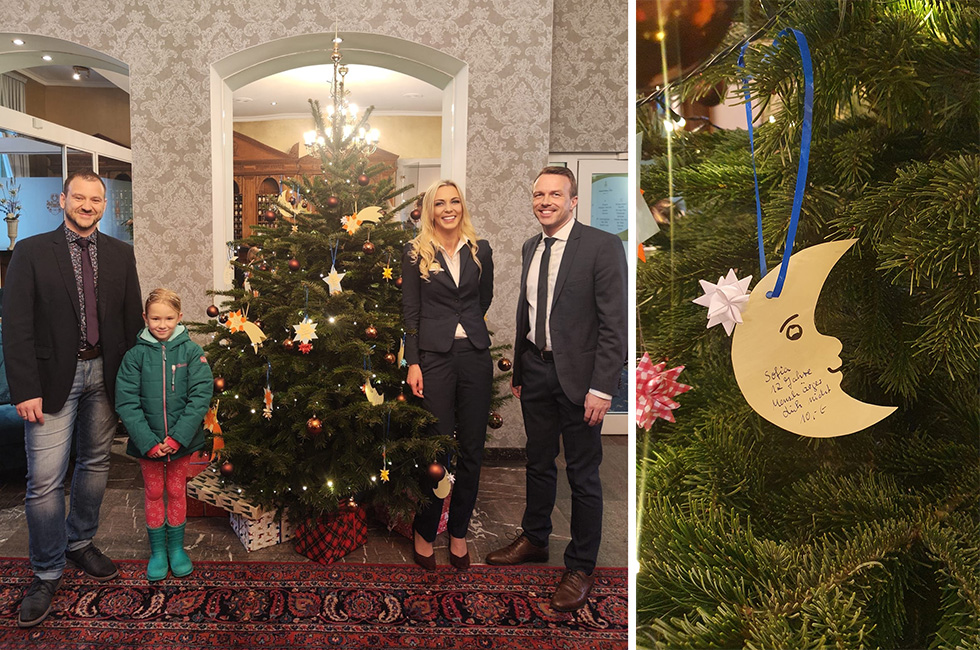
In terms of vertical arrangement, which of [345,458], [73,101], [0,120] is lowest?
[345,458]

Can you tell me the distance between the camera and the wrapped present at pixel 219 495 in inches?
106

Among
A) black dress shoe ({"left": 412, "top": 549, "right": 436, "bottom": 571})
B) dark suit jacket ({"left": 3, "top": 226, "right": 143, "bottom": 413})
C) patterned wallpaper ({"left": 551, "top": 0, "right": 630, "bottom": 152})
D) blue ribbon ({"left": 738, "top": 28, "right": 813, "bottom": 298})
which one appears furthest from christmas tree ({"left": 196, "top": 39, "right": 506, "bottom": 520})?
blue ribbon ({"left": 738, "top": 28, "right": 813, "bottom": 298})

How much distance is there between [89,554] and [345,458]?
1078 millimetres

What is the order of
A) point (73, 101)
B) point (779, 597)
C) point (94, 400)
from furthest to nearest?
point (73, 101)
point (94, 400)
point (779, 597)

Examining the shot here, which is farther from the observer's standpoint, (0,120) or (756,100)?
(0,120)

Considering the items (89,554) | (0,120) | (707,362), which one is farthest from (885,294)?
(0,120)

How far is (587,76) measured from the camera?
438cm

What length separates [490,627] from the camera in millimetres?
2209

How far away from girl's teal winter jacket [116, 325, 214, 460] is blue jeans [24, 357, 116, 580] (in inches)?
5.3

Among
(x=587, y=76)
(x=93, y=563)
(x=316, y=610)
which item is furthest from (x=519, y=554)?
(x=587, y=76)

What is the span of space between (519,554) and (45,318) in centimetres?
204

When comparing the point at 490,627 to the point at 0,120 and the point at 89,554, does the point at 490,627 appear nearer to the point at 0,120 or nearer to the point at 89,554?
the point at 89,554

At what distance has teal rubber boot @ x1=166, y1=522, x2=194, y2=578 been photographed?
2.48 metres

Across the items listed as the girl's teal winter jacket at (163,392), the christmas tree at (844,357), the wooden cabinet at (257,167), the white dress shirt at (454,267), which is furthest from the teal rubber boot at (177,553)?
the wooden cabinet at (257,167)
